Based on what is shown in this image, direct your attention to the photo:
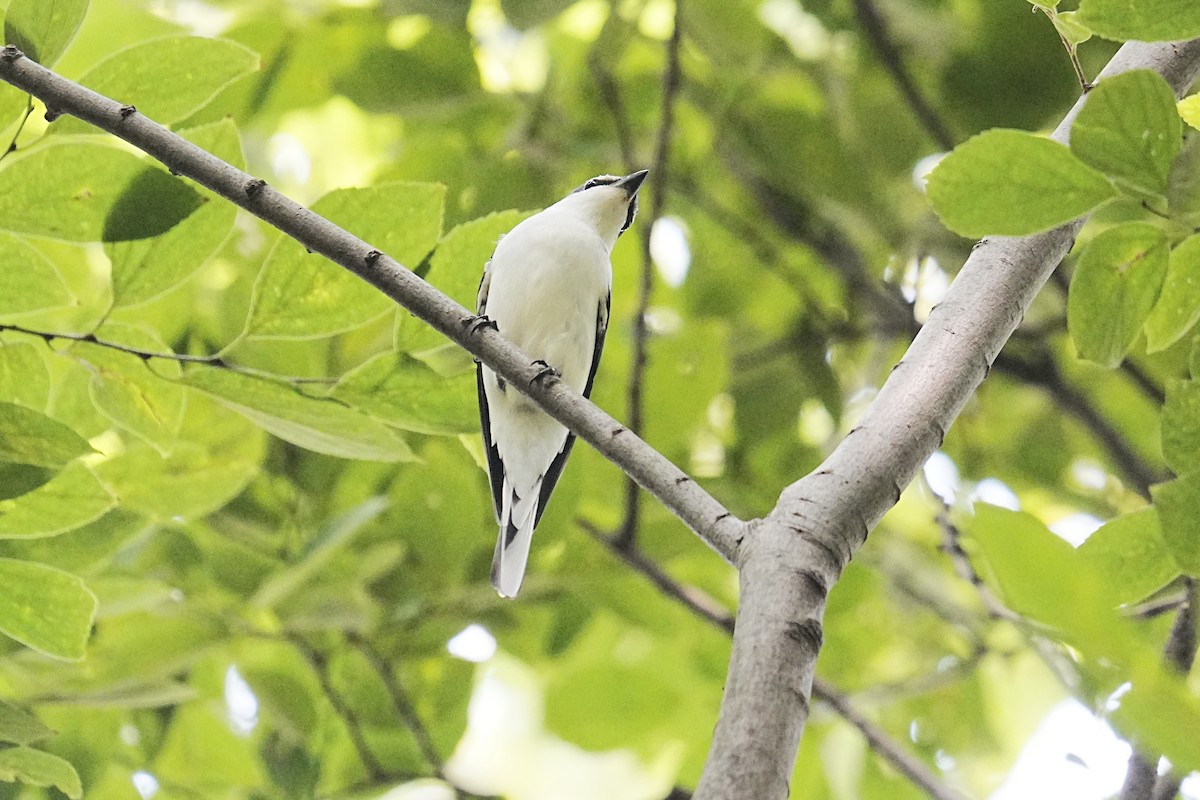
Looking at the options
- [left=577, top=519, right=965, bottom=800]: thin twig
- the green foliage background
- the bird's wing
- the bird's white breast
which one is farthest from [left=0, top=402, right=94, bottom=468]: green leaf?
the bird's white breast

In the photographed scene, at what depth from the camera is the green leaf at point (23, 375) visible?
5.29ft

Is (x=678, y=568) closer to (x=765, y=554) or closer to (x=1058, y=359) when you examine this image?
(x=1058, y=359)

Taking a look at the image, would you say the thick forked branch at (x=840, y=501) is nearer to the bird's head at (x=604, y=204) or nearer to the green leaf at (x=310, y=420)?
the green leaf at (x=310, y=420)

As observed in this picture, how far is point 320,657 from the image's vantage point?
8.45ft

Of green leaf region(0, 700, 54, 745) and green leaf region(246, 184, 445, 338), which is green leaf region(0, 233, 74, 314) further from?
green leaf region(0, 700, 54, 745)

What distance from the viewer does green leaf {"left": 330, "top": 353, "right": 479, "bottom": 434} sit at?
1.63 metres

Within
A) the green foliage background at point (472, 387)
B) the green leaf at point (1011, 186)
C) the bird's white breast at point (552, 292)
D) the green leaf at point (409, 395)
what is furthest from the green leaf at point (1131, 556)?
the bird's white breast at point (552, 292)

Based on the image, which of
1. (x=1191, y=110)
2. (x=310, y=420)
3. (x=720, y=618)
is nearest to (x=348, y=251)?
(x=310, y=420)

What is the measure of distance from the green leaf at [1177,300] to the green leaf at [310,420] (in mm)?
903

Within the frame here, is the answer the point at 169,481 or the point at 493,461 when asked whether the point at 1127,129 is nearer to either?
the point at 169,481

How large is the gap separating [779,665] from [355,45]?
2.82 meters

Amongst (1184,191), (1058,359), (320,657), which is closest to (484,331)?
(1184,191)

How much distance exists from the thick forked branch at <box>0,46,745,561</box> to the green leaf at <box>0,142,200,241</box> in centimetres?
11

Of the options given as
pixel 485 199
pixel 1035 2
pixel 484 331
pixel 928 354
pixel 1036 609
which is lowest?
pixel 1036 609
